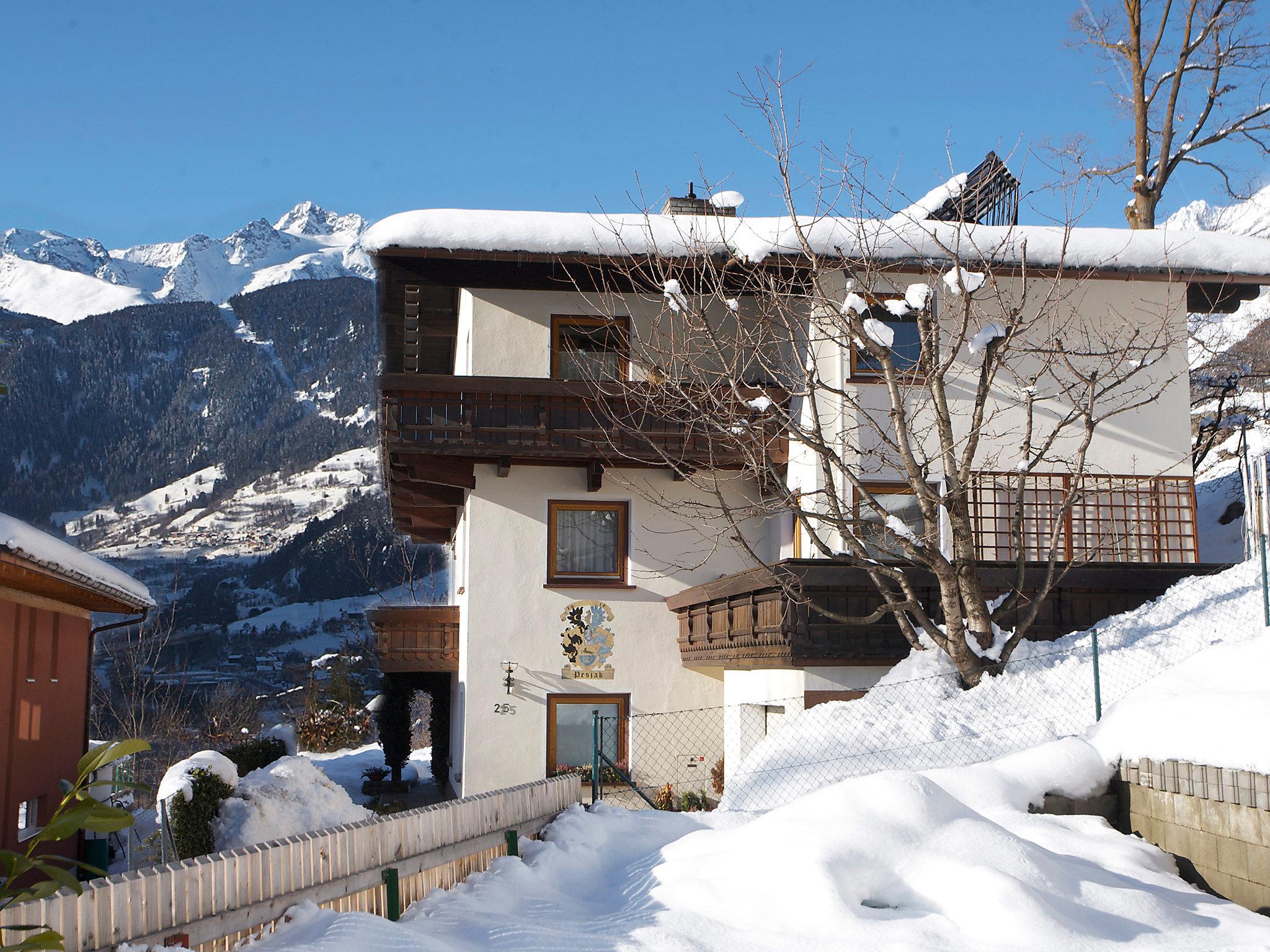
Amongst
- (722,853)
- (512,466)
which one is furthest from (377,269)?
(722,853)

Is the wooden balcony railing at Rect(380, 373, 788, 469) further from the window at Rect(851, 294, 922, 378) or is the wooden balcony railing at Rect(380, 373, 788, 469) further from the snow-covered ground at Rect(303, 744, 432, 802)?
the snow-covered ground at Rect(303, 744, 432, 802)

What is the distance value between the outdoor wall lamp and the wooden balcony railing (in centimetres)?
317

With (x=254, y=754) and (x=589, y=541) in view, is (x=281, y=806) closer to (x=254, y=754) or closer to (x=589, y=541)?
(x=589, y=541)

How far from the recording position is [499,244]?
664 inches

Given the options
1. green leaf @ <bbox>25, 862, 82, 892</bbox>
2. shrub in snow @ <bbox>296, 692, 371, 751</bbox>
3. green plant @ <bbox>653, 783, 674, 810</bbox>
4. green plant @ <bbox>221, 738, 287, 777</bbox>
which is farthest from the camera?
shrub in snow @ <bbox>296, 692, 371, 751</bbox>

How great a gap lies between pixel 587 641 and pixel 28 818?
7.87m

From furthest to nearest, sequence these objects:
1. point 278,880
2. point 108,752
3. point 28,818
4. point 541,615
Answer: point 541,615 → point 28,818 → point 278,880 → point 108,752

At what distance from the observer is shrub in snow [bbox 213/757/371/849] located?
12.9 metres

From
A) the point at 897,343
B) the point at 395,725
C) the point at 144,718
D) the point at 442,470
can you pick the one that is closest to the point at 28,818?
the point at 442,470

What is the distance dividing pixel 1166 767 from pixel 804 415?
969 centimetres

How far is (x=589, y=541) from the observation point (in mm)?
18688

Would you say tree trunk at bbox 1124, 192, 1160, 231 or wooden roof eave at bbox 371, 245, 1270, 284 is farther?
tree trunk at bbox 1124, 192, 1160, 231

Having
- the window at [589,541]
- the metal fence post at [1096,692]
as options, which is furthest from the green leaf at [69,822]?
the window at [589,541]

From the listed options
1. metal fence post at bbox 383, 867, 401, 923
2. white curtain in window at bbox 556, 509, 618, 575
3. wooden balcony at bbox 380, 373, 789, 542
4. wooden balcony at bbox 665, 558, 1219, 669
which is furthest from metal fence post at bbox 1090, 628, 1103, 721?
white curtain in window at bbox 556, 509, 618, 575
